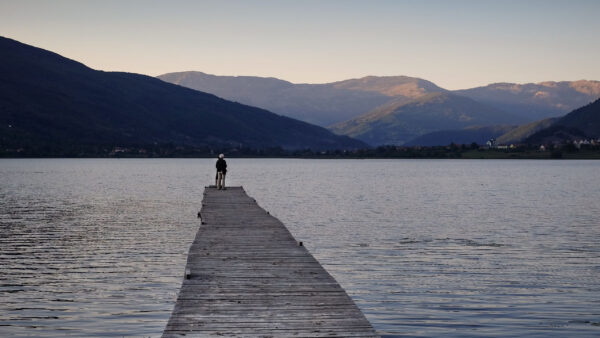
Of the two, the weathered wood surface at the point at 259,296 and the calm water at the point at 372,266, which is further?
the calm water at the point at 372,266

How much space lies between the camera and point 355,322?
46.6ft

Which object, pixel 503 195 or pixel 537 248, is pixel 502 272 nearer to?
pixel 537 248

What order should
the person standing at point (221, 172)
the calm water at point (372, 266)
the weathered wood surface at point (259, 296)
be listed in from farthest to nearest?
1. the person standing at point (221, 172)
2. the calm water at point (372, 266)
3. the weathered wood surface at point (259, 296)

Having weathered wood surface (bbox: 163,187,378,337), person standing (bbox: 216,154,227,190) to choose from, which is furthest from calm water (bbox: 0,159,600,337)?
person standing (bbox: 216,154,227,190)

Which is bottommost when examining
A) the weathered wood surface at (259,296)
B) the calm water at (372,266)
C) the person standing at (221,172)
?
the calm water at (372,266)

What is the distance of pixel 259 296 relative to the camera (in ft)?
54.4

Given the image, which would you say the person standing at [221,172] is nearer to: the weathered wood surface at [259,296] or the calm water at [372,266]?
the calm water at [372,266]

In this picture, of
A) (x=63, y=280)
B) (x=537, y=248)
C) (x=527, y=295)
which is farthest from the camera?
(x=537, y=248)

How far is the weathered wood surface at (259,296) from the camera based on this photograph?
45.0 ft

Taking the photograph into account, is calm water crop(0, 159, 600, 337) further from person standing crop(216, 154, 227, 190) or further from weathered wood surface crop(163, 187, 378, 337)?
person standing crop(216, 154, 227, 190)

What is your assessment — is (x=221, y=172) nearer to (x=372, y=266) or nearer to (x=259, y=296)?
(x=372, y=266)

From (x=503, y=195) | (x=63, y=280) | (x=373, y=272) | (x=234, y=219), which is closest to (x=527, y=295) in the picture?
(x=373, y=272)

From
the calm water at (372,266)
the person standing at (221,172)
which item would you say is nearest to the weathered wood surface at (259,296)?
the calm water at (372,266)

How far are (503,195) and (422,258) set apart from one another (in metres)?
48.6
